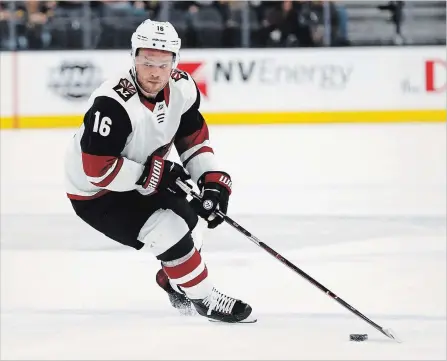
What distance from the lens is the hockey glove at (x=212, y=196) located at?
2.92 metres

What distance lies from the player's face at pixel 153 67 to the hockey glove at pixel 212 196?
0.35m

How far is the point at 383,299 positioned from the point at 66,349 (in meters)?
1.21

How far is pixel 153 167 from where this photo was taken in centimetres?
283

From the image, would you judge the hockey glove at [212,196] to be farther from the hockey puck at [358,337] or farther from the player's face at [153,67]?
the hockey puck at [358,337]

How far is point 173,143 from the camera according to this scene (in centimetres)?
311

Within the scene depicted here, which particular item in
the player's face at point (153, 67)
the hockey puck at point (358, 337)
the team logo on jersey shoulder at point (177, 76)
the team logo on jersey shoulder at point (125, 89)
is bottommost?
the hockey puck at point (358, 337)

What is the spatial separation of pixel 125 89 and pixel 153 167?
0.77ft

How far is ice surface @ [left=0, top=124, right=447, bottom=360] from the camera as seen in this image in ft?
9.86

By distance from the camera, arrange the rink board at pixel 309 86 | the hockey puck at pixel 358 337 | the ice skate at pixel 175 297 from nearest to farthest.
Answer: the hockey puck at pixel 358 337
the ice skate at pixel 175 297
the rink board at pixel 309 86

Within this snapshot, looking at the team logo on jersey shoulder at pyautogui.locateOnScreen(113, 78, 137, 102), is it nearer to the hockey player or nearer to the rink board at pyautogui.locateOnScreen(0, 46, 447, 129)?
the hockey player

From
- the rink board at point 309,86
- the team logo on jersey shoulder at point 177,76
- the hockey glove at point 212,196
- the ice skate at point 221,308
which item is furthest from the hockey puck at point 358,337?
the rink board at point 309,86

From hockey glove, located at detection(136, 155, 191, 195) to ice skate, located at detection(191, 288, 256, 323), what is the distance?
42cm

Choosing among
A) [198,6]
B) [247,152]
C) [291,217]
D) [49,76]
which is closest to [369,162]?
[247,152]

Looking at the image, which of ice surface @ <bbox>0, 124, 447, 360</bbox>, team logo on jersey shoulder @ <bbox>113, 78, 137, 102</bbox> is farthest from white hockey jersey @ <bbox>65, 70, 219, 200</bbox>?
ice surface @ <bbox>0, 124, 447, 360</bbox>
